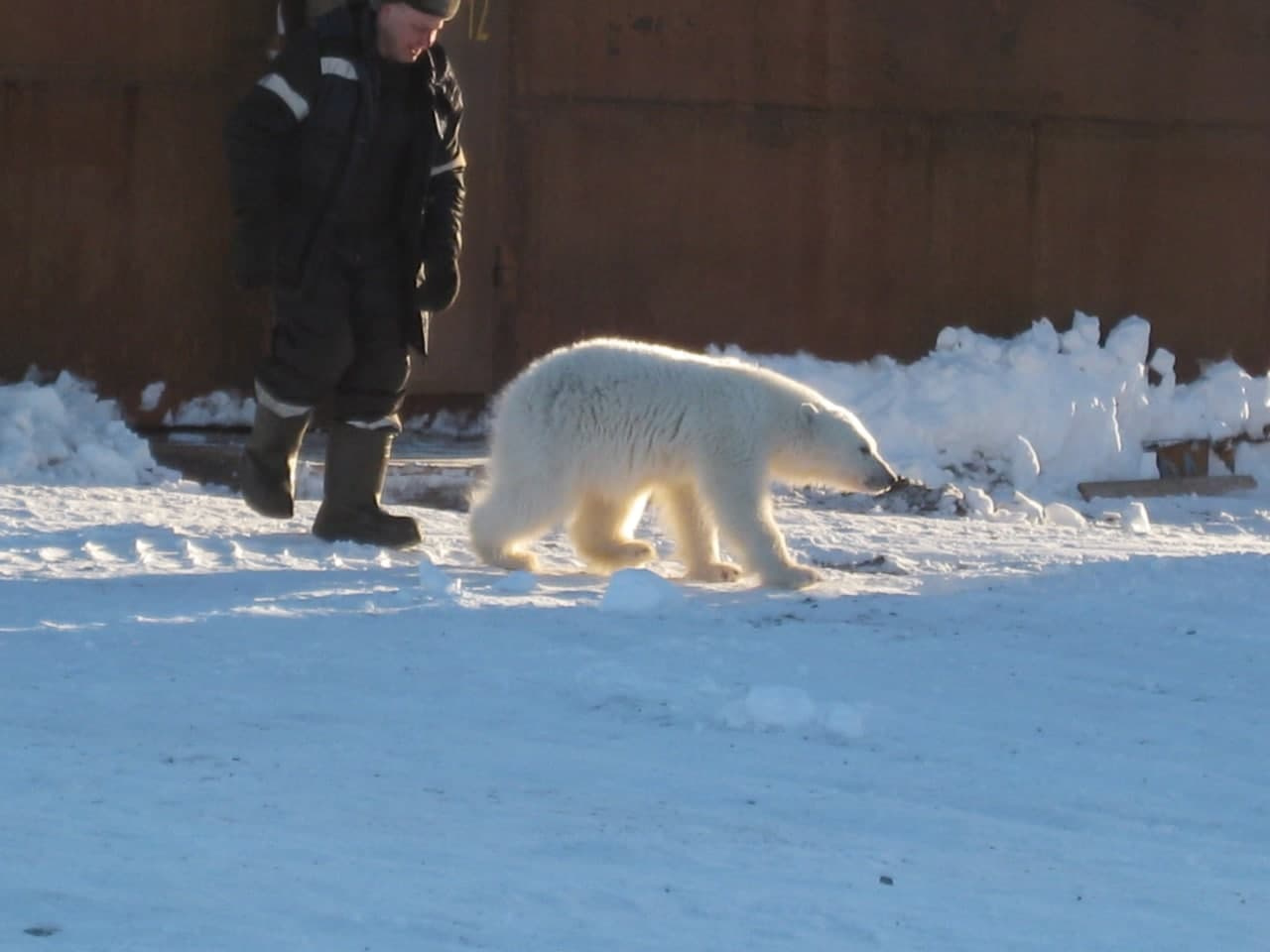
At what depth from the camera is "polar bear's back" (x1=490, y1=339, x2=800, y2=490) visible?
629 centimetres

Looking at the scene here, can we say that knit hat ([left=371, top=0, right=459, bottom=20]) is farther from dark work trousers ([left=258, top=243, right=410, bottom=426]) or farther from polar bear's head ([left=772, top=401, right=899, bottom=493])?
polar bear's head ([left=772, top=401, right=899, bottom=493])

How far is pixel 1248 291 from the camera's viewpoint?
36.5ft

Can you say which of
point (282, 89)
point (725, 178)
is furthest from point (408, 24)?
point (725, 178)

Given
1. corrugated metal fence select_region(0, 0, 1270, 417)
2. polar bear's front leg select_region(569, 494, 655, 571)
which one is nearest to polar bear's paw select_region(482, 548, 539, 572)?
polar bear's front leg select_region(569, 494, 655, 571)

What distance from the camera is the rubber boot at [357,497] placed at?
6.68m

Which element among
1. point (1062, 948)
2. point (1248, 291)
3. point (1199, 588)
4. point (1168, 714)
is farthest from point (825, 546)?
point (1248, 291)

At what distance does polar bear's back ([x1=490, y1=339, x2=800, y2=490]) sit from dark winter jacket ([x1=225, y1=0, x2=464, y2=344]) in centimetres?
78

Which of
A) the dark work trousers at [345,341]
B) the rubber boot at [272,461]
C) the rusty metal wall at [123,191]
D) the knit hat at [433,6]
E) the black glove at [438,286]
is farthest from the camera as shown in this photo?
the rusty metal wall at [123,191]

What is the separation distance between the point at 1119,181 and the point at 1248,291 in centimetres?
104

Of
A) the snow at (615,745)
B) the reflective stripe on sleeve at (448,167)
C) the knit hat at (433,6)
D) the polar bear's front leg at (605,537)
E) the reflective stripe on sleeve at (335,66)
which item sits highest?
the knit hat at (433,6)

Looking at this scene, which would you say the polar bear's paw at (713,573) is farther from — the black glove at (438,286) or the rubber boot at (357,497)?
the black glove at (438,286)

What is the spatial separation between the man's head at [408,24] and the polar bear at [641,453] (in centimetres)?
109

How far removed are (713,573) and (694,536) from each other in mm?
142

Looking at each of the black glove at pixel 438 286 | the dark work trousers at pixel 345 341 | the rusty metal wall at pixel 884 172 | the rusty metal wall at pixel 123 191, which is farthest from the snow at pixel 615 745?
the rusty metal wall at pixel 884 172
